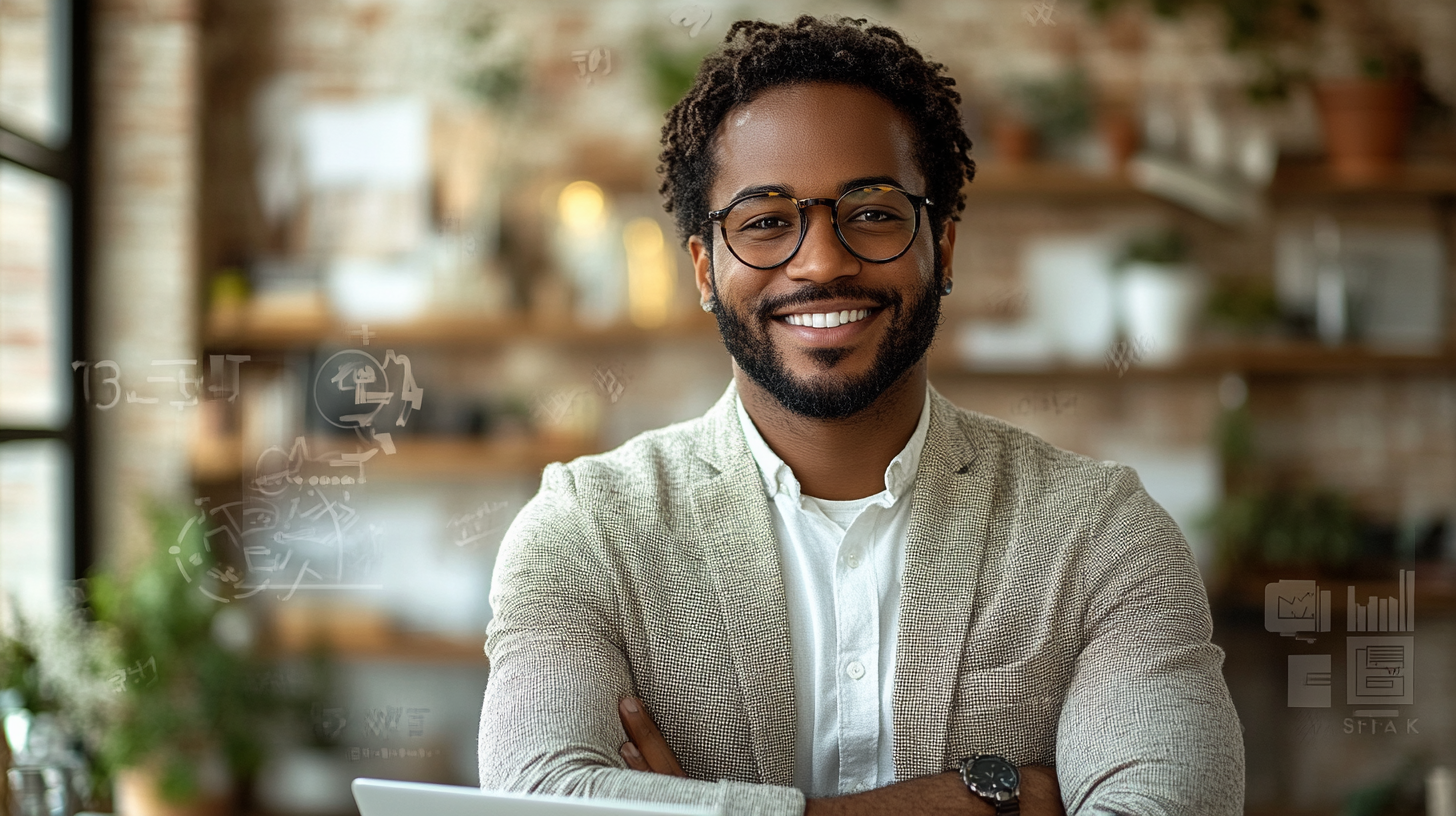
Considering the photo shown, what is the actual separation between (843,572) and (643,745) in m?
0.28

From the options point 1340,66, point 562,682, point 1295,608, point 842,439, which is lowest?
point 1295,608

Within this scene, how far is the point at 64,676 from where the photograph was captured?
235cm

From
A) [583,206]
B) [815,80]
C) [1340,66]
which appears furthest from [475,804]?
[1340,66]

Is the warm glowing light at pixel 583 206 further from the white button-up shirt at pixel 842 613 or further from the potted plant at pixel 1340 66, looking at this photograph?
the white button-up shirt at pixel 842 613

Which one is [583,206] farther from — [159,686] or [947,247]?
[947,247]

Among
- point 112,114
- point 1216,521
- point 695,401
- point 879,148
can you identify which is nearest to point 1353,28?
point 1216,521

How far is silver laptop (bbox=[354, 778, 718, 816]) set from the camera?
0.82m

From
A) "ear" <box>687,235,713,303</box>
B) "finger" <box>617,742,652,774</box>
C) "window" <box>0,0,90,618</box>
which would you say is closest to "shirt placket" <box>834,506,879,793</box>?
"finger" <box>617,742,652,774</box>

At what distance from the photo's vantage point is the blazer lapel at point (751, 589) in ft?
3.95

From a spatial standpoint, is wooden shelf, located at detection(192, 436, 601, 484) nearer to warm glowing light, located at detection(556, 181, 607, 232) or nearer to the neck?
warm glowing light, located at detection(556, 181, 607, 232)

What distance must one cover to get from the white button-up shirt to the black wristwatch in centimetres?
8

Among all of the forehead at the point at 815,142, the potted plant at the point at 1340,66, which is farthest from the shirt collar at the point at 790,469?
the potted plant at the point at 1340,66

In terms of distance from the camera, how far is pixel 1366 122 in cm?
286

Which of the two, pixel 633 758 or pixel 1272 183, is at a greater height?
pixel 1272 183
